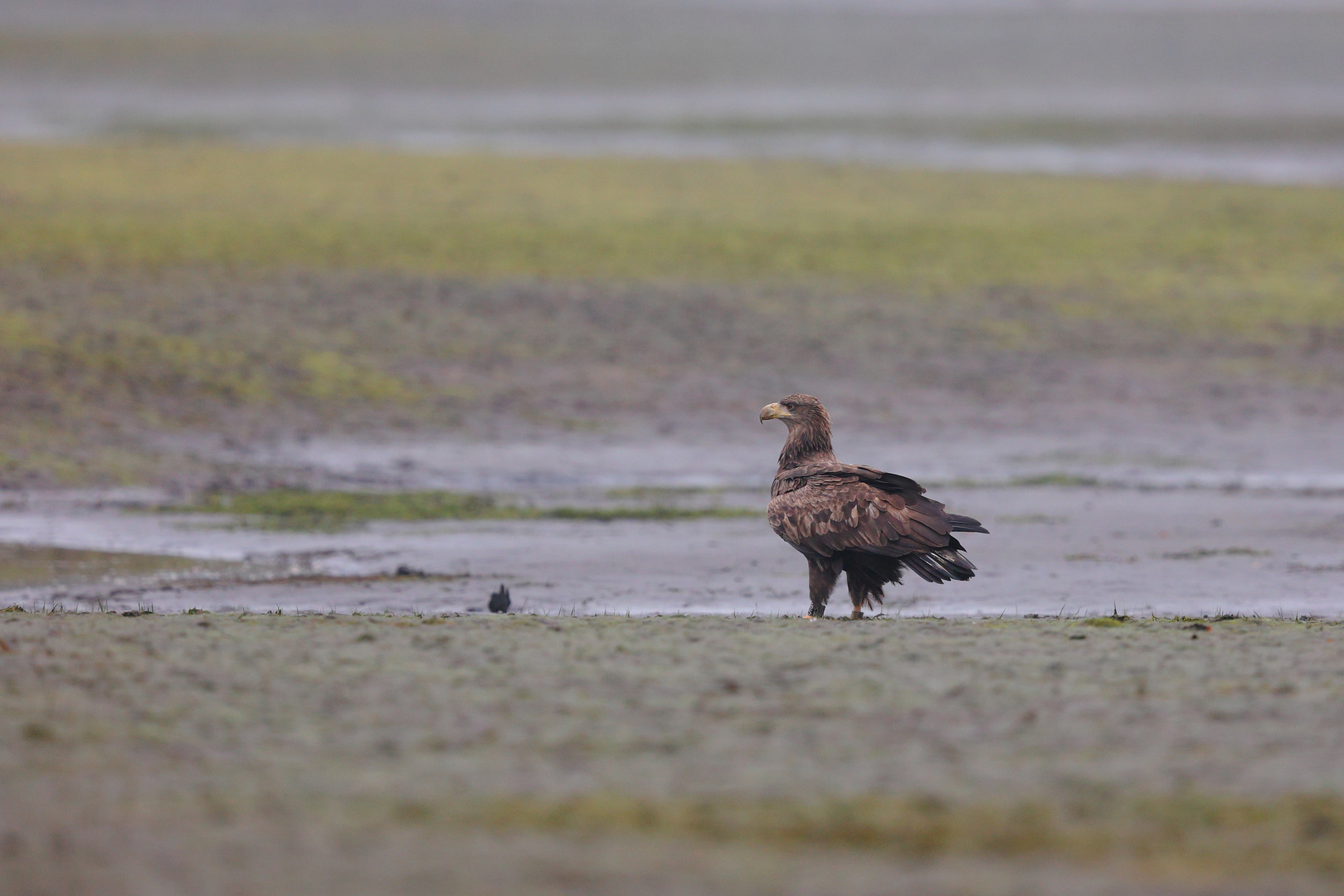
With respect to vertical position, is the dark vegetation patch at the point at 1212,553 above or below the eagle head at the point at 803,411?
below

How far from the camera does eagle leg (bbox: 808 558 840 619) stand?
923 centimetres

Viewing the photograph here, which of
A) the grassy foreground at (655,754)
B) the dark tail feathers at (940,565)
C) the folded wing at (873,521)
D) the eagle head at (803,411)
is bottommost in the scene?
the grassy foreground at (655,754)

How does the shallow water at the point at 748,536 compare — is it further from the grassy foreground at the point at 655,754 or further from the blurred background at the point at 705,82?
the blurred background at the point at 705,82

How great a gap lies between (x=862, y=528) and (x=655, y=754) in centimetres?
315

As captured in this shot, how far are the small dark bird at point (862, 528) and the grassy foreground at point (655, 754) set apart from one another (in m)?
0.74

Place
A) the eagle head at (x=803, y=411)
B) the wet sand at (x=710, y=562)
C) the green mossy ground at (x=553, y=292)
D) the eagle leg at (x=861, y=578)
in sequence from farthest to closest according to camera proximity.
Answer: the green mossy ground at (x=553, y=292) < the wet sand at (x=710, y=562) < the eagle head at (x=803, y=411) < the eagle leg at (x=861, y=578)

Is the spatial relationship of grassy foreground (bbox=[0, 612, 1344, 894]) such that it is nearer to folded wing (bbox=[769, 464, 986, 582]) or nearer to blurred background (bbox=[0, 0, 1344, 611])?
folded wing (bbox=[769, 464, 986, 582])

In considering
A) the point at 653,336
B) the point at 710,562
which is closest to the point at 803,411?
the point at 710,562

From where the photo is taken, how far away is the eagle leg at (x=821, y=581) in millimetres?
9227

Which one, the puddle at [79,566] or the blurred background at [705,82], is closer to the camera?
the puddle at [79,566]

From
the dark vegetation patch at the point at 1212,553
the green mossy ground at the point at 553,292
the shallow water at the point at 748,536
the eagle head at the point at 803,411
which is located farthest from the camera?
the green mossy ground at the point at 553,292

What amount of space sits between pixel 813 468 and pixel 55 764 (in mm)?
4694

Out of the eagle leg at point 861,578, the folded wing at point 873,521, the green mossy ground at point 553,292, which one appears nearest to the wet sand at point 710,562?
the eagle leg at point 861,578

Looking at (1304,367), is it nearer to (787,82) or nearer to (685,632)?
(685,632)
